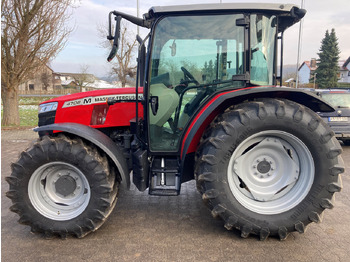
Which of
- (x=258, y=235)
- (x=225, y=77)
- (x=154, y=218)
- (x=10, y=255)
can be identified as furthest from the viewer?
(x=154, y=218)

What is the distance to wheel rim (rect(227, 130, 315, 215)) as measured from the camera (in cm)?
294

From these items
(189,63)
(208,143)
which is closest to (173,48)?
(189,63)

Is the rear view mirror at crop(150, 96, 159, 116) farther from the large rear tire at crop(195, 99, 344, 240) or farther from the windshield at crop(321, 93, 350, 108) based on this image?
the windshield at crop(321, 93, 350, 108)

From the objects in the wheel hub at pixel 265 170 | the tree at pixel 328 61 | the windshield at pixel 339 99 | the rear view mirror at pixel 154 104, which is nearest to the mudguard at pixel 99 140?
the rear view mirror at pixel 154 104

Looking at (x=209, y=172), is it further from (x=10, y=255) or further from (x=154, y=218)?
(x=10, y=255)

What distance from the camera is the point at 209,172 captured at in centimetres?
281

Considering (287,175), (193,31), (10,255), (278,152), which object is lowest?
(10,255)

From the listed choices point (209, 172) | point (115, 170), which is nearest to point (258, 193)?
point (209, 172)

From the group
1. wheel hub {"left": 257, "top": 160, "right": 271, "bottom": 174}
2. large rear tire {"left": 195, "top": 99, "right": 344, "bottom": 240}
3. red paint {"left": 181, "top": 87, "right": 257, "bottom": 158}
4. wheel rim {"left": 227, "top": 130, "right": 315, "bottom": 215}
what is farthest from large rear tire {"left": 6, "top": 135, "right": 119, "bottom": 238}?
wheel hub {"left": 257, "top": 160, "right": 271, "bottom": 174}

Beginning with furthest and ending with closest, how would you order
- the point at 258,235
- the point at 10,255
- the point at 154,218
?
the point at 154,218, the point at 258,235, the point at 10,255

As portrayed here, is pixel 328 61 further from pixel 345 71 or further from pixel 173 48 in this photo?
pixel 173 48

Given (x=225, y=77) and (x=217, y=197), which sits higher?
(x=225, y=77)

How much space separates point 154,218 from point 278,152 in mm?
1672

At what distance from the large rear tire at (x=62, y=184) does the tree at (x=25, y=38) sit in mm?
9059
